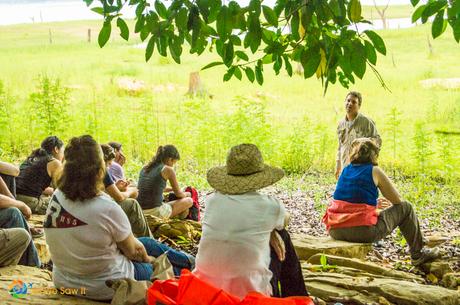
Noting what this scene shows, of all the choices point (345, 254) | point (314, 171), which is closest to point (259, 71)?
point (345, 254)

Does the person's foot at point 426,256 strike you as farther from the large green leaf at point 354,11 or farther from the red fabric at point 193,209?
the large green leaf at point 354,11

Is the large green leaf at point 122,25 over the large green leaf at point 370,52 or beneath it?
over

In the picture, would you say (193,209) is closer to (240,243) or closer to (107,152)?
(107,152)

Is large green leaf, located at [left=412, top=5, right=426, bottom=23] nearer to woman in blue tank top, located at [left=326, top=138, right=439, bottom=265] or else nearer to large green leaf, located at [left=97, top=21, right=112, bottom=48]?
large green leaf, located at [left=97, top=21, right=112, bottom=48]

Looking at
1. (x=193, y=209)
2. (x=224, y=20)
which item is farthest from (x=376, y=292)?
(x=193, y=209)

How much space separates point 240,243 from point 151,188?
2.67m

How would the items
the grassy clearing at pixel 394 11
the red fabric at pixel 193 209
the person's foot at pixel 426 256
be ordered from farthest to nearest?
the grassy clearing at pixel 394 11
the red fabric at pixel 193 209
the person's foot at pixel 426 256

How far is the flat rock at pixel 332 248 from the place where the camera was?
4.43m

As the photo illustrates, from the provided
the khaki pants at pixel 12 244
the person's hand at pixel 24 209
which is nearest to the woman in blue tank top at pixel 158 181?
the person's hand at pixel 24 209

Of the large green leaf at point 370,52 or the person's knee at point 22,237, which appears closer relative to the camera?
the large green leaf at point 370,52

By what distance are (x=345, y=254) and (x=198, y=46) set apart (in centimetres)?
218

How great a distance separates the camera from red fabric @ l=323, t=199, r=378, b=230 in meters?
4.39
